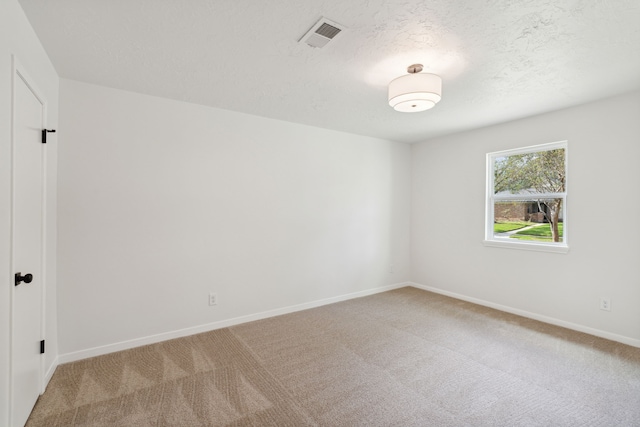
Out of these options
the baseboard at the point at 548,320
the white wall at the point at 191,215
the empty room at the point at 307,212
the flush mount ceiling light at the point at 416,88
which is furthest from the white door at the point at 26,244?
the baseboard at the point at 548,320

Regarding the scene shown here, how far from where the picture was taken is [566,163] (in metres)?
3.31

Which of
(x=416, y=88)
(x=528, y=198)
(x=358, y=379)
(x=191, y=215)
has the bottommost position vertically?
(x=358, y=379)

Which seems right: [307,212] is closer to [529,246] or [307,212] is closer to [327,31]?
[327,31]

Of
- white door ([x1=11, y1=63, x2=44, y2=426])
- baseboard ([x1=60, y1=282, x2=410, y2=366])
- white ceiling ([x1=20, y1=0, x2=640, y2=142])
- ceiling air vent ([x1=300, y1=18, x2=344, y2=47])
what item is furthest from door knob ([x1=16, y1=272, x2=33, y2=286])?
ceiling air vent ([x1=300, y1=18, x2=344, y2=47])

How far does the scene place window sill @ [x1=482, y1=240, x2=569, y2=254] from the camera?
3344 millimetres

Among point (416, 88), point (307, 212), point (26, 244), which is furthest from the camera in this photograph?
point (307, 212)

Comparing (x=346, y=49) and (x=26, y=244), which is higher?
(x=346, y=49)

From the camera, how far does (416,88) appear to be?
225cm

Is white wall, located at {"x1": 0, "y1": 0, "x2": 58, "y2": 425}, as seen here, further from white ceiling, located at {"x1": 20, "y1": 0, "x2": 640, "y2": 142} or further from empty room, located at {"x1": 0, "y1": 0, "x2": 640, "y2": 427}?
white ceiling, located at {"x1": 20, "y1": 0, "x2": 640, "y2": 142}

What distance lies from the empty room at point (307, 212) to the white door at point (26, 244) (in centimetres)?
2

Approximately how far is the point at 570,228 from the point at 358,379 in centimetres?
292

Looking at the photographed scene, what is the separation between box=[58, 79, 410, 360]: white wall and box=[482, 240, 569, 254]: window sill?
174 cm

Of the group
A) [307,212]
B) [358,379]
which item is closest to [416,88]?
[307,212]

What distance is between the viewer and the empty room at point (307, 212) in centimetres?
181
